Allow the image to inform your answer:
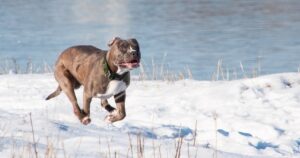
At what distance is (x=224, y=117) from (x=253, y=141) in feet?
4.71

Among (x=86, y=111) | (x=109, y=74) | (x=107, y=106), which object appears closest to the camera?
(x=109, y=74)

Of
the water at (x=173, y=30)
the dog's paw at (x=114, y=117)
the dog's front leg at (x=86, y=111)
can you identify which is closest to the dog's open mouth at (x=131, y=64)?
the dog's front leg at (x=86, y=111)

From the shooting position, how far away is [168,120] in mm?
9570

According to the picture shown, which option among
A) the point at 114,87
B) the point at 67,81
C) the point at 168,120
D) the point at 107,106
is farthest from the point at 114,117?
the point at 168,120

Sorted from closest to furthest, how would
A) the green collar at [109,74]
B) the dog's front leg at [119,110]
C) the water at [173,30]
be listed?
the green collar at [109,74] → the dog's front leg at [119,110] → the water at [173,30]

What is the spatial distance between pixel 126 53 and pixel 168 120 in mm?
2715

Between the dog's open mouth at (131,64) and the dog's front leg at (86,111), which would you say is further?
the dog's front leg at (86,111)

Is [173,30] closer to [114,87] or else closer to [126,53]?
[114,87]

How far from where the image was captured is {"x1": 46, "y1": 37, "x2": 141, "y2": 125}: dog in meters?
7.05

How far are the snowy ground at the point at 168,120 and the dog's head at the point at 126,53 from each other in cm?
68

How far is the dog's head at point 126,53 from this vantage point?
6.94 meters

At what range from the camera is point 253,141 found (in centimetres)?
820

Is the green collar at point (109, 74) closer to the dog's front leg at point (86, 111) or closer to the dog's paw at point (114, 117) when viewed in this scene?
the dog's front leg at point (86, 111)

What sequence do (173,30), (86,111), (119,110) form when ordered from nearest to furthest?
1. (119,110)
2. (86,111)
3. (173,30)
